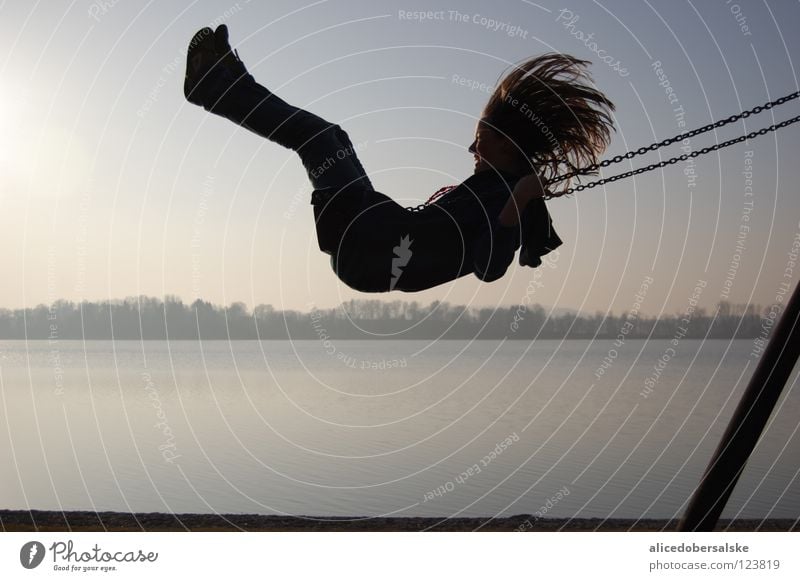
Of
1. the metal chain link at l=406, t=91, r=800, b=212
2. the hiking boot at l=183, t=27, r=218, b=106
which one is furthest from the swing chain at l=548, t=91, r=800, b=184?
the hiking boot at l=183, t=27, r=218, b=106

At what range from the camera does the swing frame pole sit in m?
6.44

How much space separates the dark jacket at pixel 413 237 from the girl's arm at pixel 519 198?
68mm

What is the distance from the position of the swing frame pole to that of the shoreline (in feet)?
19.8

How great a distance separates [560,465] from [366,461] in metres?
5.11

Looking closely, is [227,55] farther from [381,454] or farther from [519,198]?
[381,454]

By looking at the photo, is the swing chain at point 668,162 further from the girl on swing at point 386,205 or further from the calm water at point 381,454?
the calm water at point 381,454

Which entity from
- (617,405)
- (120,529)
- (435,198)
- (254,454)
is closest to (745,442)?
(435,198)

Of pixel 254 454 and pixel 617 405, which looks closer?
pixel 254 454

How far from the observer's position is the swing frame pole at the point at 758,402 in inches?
253

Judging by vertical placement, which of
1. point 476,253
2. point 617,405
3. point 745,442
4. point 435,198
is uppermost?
point 435,198

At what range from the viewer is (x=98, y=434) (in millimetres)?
27844

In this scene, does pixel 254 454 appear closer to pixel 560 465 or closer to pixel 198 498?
pixel 198 498

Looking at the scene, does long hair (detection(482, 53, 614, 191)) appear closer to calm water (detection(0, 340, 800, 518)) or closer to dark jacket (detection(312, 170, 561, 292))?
dark jacket (detection(312, 170, 561, 292))

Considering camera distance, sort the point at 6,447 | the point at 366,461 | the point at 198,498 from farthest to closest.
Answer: the point at 6,447
the point at 366,461
the point at 198,498
